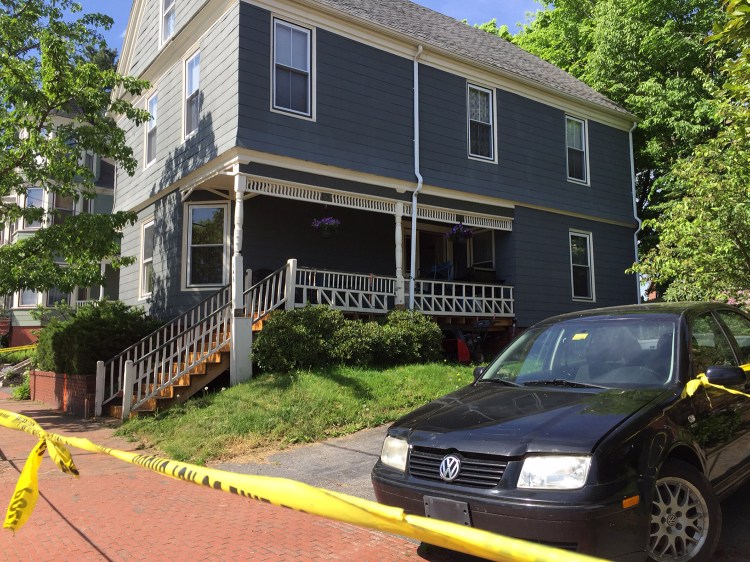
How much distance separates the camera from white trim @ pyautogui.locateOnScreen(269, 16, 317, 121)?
36.8 ft

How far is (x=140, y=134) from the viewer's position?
15.5 meters

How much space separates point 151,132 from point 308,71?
539cm

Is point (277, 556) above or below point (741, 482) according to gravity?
below

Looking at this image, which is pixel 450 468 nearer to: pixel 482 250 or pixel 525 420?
pixel 525 420

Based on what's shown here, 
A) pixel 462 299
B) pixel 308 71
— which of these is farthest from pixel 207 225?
pixel 462 299

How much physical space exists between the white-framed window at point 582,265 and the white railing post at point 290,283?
8285 mm

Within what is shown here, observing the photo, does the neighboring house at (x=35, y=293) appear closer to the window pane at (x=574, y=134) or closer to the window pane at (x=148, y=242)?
the window pane at (x=148, y=242)

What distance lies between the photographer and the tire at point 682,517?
128 inches

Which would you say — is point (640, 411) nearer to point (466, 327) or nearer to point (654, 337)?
point (654, 337)

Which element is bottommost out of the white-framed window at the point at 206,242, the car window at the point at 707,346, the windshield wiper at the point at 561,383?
the windshield wiper at the point at 561,383

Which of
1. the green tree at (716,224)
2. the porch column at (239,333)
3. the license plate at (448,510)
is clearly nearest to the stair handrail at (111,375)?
the porch column at (239,333)

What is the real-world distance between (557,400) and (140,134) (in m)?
14.6

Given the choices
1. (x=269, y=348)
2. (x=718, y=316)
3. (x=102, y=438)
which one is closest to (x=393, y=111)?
(x=269, y=348)

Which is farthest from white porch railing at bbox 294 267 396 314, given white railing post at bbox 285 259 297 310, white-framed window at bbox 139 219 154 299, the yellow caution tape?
the yellow caution tape
